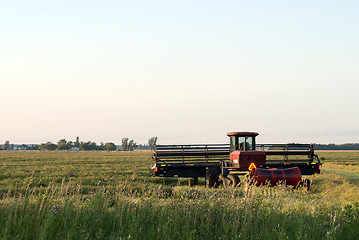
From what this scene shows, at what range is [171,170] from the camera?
71.5 ft

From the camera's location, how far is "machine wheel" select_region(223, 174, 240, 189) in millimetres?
18969

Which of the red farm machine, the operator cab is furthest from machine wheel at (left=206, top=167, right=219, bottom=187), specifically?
the operator cab

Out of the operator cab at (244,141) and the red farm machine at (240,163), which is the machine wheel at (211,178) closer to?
the red farm machine at (240,163)

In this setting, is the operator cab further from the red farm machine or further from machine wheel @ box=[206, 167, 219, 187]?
machine wheel @ box=[206, 167, 219, 187]

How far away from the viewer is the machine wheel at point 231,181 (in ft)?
62.2

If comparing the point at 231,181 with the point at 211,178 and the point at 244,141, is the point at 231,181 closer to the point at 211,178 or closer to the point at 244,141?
the point at 211,178

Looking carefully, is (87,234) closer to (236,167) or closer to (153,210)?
(153,210)

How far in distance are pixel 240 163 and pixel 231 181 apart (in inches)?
42.1

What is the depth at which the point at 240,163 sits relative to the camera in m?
19.8

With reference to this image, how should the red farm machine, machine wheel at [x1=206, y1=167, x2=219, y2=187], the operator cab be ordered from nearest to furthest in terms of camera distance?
1. the red farm machine
2. machine wheel at [x1=206, y1=167, x2=219, y2=187]
3. the operator cab

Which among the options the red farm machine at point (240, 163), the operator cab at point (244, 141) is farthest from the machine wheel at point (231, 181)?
the operator cab at point (244, 141)

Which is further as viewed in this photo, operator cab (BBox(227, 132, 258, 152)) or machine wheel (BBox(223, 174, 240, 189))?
operator cab (BBox(227, 132, 258, 152))

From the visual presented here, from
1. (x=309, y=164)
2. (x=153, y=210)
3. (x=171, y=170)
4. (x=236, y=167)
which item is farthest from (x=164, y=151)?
(x=153, y=210)

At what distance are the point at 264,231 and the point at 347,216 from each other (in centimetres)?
260
